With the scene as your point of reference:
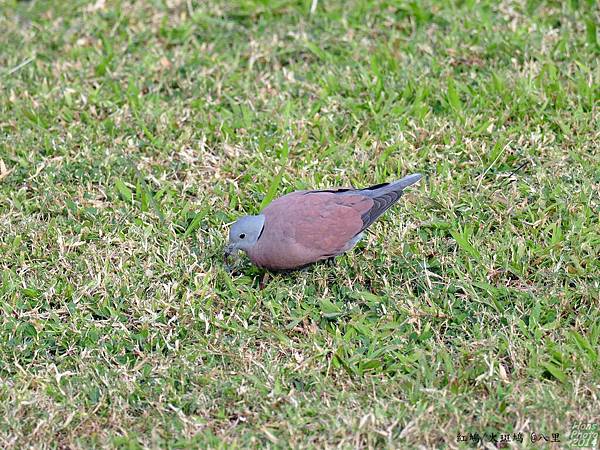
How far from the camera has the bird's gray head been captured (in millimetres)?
4242

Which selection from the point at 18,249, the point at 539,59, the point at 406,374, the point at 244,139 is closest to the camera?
the point at 406,374

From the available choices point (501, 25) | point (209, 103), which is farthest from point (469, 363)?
point (501, 25)

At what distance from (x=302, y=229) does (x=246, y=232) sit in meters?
0.27

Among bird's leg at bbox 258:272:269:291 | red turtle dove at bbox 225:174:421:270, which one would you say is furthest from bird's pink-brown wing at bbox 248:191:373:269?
bird's leg at bbox 258:272:269:291

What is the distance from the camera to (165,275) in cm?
442

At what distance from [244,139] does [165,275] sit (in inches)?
49.5

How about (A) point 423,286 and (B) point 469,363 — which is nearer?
(B) point 469,363

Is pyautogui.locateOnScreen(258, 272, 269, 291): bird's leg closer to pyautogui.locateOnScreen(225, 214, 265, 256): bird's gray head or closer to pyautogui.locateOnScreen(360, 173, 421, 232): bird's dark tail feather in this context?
pyautogui.locateOnScreen(225, 214, 265, 256): bird's gray head

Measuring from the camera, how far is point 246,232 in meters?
4.25

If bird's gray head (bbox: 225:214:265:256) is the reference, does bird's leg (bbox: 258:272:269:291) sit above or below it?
below

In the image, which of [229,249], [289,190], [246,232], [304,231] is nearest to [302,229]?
[304,231]

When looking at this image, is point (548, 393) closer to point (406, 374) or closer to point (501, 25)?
point (406, 374)

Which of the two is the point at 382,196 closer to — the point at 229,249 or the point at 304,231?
the point at 304,231

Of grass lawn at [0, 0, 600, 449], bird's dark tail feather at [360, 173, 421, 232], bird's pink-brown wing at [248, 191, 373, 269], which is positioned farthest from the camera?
bird's dark tail feather at [360, 173, 421, 232]
